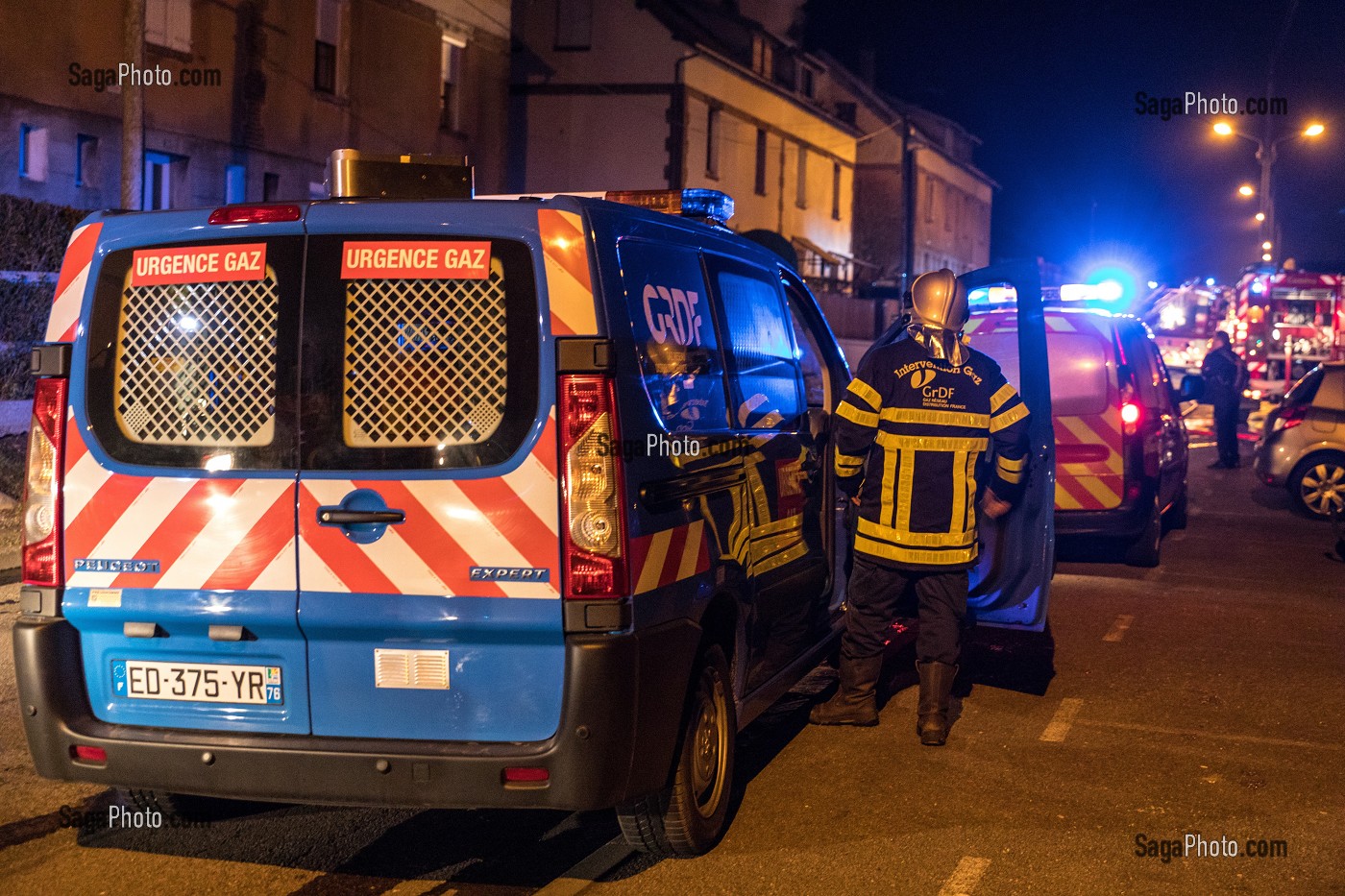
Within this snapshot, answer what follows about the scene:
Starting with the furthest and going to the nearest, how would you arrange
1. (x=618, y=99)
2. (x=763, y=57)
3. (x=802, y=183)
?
1. (x=802, y=183)
2. (x=763, y=57)
3. (x=618, y=99)

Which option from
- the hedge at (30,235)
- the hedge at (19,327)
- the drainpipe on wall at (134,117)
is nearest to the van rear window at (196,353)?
the hedge at (19,327)

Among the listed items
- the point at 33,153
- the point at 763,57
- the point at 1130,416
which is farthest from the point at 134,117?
the point at 763,57

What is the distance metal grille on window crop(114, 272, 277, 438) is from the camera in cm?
412

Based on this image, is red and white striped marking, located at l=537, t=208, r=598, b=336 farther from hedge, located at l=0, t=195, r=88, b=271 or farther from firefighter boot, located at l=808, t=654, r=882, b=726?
hedge, located at l=0, t=195, r=88, b=271

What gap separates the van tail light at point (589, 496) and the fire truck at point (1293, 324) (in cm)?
2945

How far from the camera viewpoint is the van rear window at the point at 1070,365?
33.5 ft

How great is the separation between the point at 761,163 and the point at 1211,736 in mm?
36732

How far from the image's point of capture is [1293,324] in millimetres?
30969

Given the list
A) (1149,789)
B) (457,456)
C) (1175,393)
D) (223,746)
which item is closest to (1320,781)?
(1149,789)

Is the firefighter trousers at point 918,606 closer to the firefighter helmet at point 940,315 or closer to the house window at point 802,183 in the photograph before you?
the firefighter helmet at point 940,315

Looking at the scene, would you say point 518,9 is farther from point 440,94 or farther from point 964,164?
point 964,164

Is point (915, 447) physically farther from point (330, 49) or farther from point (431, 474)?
point (330, 49)

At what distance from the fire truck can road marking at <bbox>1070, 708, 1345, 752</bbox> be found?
2636 centimetres

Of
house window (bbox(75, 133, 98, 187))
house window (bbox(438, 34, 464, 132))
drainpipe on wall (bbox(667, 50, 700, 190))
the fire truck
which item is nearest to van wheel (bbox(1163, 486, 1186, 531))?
house window (bbox(75, 133, 98, 187))
